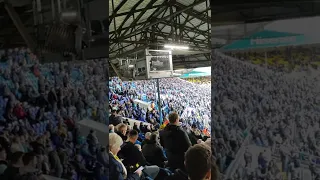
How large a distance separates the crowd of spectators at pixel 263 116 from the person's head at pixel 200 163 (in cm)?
9

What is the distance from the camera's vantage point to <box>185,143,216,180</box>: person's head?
2710mm

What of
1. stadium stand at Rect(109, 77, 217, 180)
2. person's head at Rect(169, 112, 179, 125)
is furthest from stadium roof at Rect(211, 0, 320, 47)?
person's head at Rect(169, 112, 179, 125)

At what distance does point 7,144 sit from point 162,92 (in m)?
1.60

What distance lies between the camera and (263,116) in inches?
98.9

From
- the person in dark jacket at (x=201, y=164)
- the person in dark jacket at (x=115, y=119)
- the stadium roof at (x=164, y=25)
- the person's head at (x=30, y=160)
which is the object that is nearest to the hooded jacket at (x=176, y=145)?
the person in dark jacket at (x=201, y=164)

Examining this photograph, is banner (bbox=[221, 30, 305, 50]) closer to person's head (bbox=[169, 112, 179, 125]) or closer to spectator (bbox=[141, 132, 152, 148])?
person's head (bbox=[169, 112, 179, 125])

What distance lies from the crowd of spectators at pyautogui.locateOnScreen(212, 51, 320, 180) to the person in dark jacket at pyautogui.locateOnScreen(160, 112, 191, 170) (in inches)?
21.5

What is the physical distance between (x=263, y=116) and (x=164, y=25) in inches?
145

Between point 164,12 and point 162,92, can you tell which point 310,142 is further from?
point 164,12

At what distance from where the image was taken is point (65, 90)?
2998mm

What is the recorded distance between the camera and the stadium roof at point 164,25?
4.95 m

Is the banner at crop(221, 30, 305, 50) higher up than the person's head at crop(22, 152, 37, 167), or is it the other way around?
the banner at crop(221, 30, 305, 50)

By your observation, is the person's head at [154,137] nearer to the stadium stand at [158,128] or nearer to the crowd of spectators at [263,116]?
the stadium stand at [158,128]

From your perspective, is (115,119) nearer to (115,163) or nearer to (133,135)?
(133,135)
